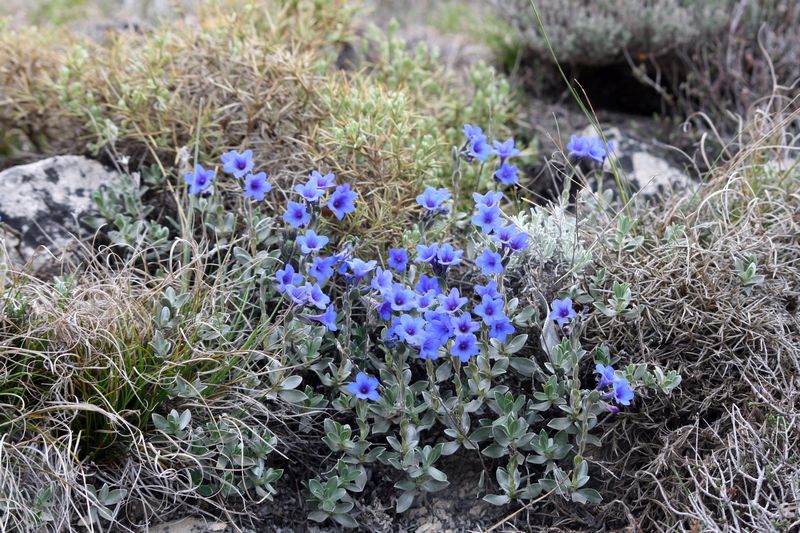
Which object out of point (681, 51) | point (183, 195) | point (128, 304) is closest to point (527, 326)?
point (128, 304)

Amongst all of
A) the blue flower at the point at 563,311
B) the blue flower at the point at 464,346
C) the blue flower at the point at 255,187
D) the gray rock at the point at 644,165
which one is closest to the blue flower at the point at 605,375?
the blue flower at the point at 563,311

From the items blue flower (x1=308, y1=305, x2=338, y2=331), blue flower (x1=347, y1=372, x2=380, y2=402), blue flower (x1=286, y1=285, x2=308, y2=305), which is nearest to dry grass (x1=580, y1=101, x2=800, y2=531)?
blue flower (x1=347, y1=372, x2=380, y2=402)

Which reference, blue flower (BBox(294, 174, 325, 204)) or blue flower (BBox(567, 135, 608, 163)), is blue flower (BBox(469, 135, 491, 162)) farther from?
blue flower (BBox(294, 174, 325, 204))

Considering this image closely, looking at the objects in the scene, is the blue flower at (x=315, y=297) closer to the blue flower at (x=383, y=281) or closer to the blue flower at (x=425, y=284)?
the blue flower at (x=383, y=281)

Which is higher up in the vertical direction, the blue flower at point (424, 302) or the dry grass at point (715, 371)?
the blue flower at point (424, 302)

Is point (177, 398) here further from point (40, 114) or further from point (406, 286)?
point (40, 114)
